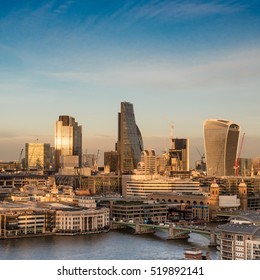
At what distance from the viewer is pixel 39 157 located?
31156 millimetres

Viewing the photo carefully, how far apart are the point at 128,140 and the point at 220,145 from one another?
487 cm

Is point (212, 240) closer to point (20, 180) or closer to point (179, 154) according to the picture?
point (20, 180)

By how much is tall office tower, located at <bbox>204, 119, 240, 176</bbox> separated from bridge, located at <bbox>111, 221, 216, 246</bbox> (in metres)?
9.96

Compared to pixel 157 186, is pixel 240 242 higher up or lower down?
lower down

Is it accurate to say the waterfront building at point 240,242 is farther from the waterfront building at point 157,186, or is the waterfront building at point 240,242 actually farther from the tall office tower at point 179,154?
the tall office tower at point 179,154

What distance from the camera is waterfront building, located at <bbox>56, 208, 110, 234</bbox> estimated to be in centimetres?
1092

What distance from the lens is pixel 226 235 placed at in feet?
21.6

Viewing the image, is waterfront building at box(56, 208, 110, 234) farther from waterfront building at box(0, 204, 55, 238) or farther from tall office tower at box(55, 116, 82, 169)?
tall office tower at box(55, 116, 82, 169)

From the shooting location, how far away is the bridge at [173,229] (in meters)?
9.69

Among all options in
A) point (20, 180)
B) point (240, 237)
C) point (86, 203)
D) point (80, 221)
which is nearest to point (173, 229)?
point (80, 221)

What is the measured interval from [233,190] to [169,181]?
86.6 inches
